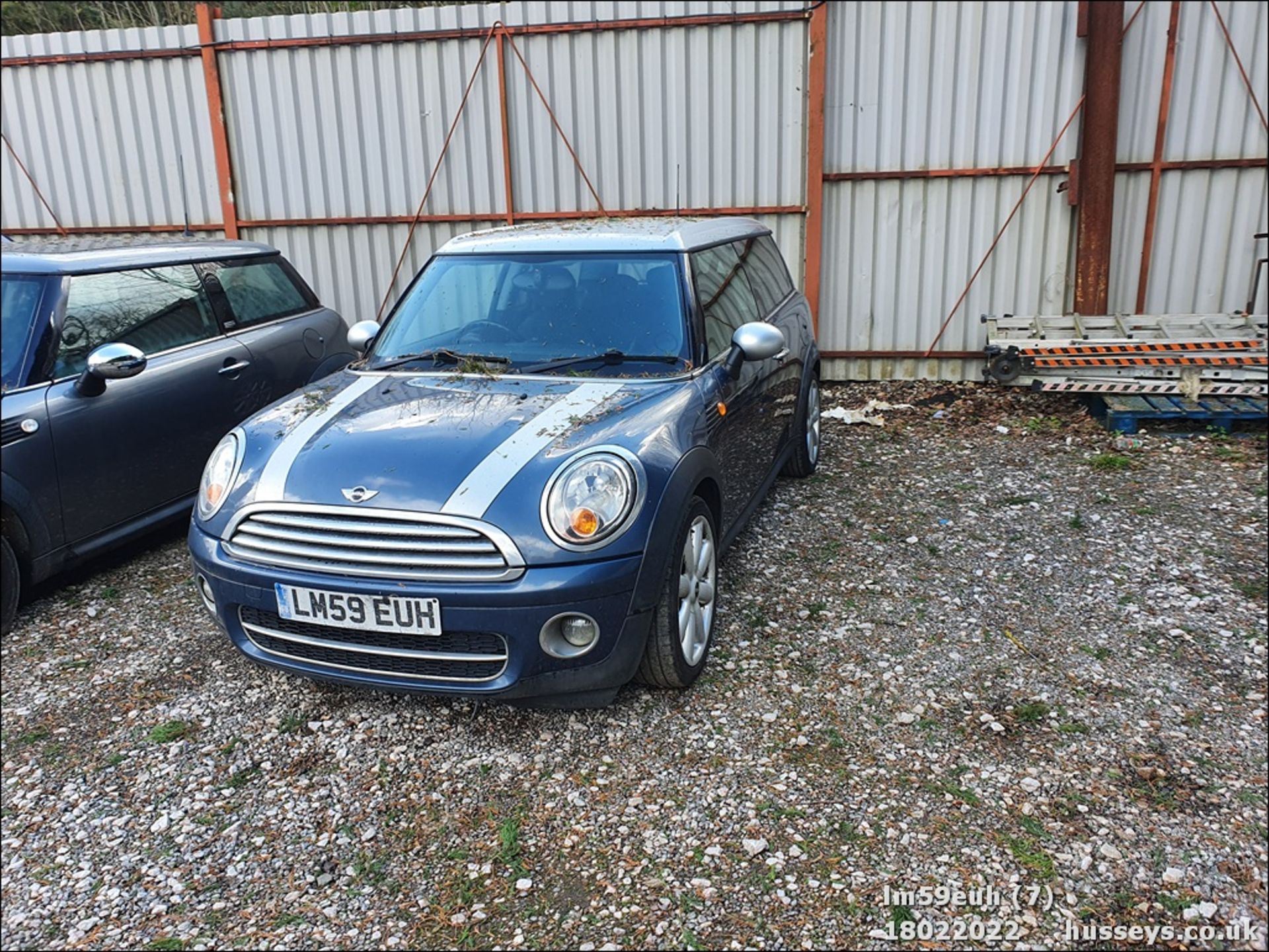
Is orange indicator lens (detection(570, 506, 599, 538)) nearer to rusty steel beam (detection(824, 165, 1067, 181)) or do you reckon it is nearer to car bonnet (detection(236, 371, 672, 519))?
car bonnet (detection(236, 371, 672, 519))

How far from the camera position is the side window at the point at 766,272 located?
4867 millimetres

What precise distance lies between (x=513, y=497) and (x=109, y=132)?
810cm

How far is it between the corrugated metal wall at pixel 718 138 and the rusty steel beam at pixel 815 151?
0.31 ft

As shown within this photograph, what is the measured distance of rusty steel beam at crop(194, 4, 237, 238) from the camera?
8.09 metres

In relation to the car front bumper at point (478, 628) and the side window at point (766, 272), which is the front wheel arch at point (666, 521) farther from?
the side window at point (766, 272)

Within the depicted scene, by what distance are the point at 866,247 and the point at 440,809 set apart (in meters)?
→ 6.51

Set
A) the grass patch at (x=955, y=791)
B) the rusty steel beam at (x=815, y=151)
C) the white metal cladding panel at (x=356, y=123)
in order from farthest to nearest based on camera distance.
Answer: the white metal cladding panel at (x=356, y=123) < the rusty steel beam at (x=815, y=151) < the grass patch at (x=955, y=791)

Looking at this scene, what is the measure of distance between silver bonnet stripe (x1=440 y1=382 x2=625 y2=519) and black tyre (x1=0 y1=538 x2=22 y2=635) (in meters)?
2.37

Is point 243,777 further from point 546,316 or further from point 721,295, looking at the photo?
point 721,295

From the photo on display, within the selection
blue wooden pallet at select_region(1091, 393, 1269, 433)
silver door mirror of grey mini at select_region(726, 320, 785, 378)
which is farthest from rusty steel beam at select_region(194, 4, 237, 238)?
blue wooden pallet at select_region(1091, 393, 1269, 433)

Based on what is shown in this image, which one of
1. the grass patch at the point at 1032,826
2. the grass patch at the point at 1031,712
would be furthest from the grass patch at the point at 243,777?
the grass patch at the point at 1031,712

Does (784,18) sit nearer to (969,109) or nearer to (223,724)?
(969,109)

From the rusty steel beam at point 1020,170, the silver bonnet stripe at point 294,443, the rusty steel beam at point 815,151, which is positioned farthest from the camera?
the rusty steel beam at point 815,151

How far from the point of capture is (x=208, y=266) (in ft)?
17.0
